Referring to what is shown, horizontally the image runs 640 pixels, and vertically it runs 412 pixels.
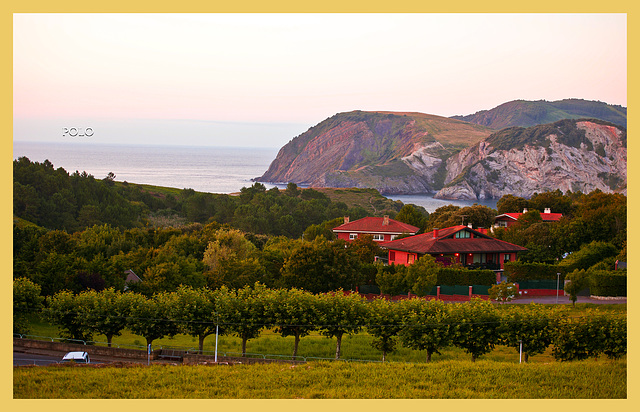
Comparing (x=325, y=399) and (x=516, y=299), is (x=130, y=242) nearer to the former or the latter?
(x=516, y=299)

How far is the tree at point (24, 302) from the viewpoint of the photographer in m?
23.8

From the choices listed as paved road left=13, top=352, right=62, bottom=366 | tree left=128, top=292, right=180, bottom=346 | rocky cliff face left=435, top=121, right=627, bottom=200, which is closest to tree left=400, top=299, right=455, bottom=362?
tree left=128, top=292, right=180, bottom=346

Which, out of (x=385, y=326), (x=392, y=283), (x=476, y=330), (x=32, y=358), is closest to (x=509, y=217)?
(x=392, y=283)

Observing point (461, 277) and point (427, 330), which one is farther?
Result: point (461, 277)

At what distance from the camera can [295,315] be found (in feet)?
76.6

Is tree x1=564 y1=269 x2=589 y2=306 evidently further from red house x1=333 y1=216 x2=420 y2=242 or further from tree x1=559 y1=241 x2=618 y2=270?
red house x1=333 y1=216 x2=420 y2=242

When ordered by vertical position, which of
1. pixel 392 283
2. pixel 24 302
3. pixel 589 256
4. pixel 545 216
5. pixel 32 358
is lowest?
pixel 32 358

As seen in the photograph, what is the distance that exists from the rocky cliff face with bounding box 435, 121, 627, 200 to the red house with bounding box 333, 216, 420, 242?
116 metres

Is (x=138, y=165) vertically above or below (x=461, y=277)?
above

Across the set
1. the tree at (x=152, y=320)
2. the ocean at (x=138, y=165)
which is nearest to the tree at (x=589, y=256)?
the tree at (x=152, y=320)

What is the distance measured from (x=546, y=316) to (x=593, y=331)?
173cm

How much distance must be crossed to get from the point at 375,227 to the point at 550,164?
13338cm

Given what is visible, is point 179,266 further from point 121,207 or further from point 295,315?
point 121,207

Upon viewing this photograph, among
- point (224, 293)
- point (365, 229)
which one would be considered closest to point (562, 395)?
point (224, 293)
